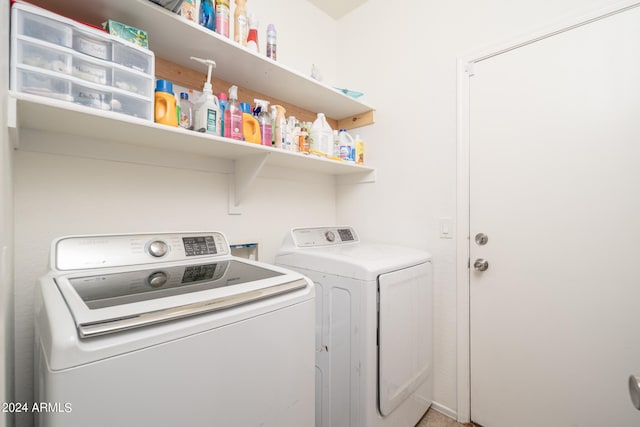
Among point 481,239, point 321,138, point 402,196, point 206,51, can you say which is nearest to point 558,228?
point 481,239

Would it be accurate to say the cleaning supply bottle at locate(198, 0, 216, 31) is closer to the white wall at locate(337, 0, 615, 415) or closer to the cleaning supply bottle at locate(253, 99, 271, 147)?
the cleaning supply bottle at locate(253, 99, 271, 147)

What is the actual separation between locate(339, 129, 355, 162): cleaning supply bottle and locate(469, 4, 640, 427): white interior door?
0.79 meters

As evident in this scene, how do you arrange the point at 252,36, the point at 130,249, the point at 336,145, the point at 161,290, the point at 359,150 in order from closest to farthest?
the point at 161,290, the point at 130,249, the point at 252,36, the point at 336,145, the point at 359,150

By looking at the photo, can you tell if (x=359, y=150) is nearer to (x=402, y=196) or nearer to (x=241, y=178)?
(x=402, y=196)

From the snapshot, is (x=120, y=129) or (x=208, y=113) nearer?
(x=120, y=129)

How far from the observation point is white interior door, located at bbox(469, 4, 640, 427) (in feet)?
4.27

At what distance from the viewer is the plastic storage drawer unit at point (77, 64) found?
34.0 inches

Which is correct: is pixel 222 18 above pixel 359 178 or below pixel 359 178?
above

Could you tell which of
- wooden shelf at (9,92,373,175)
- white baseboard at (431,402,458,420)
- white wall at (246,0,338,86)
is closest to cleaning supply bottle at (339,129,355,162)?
wooden shelf at (9,92,373,175)

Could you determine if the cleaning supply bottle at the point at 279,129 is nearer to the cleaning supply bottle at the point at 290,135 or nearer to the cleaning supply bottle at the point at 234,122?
the cleaning supply bottle at the point at 290,135

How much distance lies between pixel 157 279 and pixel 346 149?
4.90 feet

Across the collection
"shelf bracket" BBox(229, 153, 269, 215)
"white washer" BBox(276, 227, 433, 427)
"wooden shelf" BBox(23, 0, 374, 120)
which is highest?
"wooden shelf" BBox(23, 0, 374, 120)

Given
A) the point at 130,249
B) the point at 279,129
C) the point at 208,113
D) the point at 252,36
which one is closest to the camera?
the point at 130,249

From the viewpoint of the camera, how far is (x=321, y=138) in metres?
1.91
